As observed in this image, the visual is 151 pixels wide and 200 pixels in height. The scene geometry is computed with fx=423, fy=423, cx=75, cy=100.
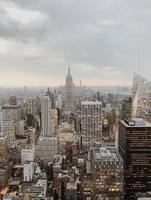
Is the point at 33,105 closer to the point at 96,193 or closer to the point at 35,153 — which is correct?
the point at 35,153

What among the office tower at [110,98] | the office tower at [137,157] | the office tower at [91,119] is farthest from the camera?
the office tower at [110,98]

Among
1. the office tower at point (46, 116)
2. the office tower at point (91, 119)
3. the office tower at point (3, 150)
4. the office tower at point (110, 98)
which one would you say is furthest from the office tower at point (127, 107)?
the office tower at point (3, 150)

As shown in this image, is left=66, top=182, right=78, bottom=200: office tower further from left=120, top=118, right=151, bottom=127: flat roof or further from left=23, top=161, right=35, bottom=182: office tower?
left=120, top=118, right=151, bottom=127: flat roof

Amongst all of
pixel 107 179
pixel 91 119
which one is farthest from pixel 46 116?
pixel 107 179

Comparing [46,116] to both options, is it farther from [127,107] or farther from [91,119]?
[127,107]

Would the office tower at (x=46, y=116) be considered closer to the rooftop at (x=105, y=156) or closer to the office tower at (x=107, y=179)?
the rooftop at (x=105, y=156)

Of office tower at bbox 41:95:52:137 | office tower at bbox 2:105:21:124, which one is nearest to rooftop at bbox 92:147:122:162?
office tower at bbox 41:95:52:137

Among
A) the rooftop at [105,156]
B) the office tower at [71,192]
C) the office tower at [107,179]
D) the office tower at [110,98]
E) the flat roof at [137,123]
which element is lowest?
the office tower at [71,192]
